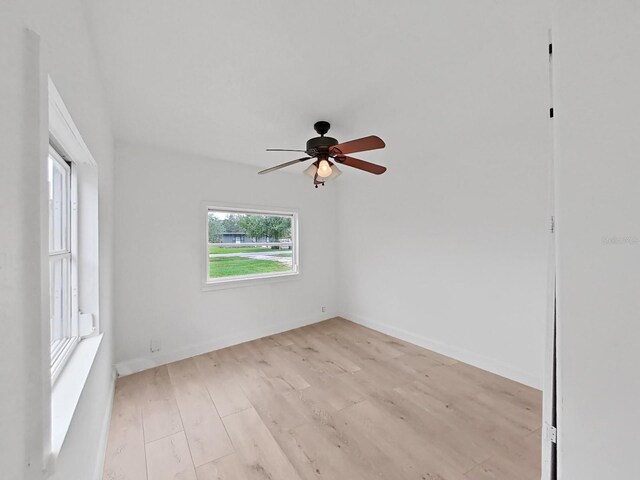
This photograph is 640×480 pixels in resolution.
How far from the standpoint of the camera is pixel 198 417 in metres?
2.10

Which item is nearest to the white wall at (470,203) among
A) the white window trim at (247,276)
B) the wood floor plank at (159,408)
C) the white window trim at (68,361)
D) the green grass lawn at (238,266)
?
the white window trim at (247,276)

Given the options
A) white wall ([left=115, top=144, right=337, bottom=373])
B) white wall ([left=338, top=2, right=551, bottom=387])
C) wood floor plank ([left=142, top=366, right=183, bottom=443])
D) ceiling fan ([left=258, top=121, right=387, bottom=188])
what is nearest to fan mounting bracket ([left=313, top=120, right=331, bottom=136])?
ceiling fan ([left=258, top=121, right=387, bottom=188])

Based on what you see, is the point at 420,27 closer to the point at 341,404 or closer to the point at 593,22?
the point at 593,22

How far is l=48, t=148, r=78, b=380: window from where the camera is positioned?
137 centimetres

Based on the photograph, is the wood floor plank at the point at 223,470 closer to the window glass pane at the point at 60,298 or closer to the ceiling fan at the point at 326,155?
the window glass pane at the point at 60,298

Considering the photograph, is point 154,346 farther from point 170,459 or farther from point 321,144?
point 321,144

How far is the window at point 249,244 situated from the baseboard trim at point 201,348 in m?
0.74

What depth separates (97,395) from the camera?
1.63 metres

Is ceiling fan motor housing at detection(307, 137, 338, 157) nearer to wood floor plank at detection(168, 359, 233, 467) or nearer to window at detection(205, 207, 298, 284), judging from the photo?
window at detection(205, 207, 298, 284)

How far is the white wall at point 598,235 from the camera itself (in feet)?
2.19

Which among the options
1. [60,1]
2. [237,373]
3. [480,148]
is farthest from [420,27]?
[237,373]

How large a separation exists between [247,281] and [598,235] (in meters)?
3.42

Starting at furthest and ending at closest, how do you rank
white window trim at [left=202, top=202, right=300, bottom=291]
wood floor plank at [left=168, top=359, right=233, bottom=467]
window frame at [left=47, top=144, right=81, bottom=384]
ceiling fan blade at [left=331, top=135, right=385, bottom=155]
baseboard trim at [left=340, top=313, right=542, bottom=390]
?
white window trim at [left=202, top=202, right=300, bottom=291], baseboard trim at [left=340, top=313, right=542, bottom=390], ceiling fan blade at [left=331, top=135, right=385, bottom=155], wood floor plank at [left=168, top=359, right=233, bottom=467], window frame at [left=47, top=144, right=81, bottom=384]

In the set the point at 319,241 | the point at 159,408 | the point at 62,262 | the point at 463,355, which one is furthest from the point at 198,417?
the point at 319,241
